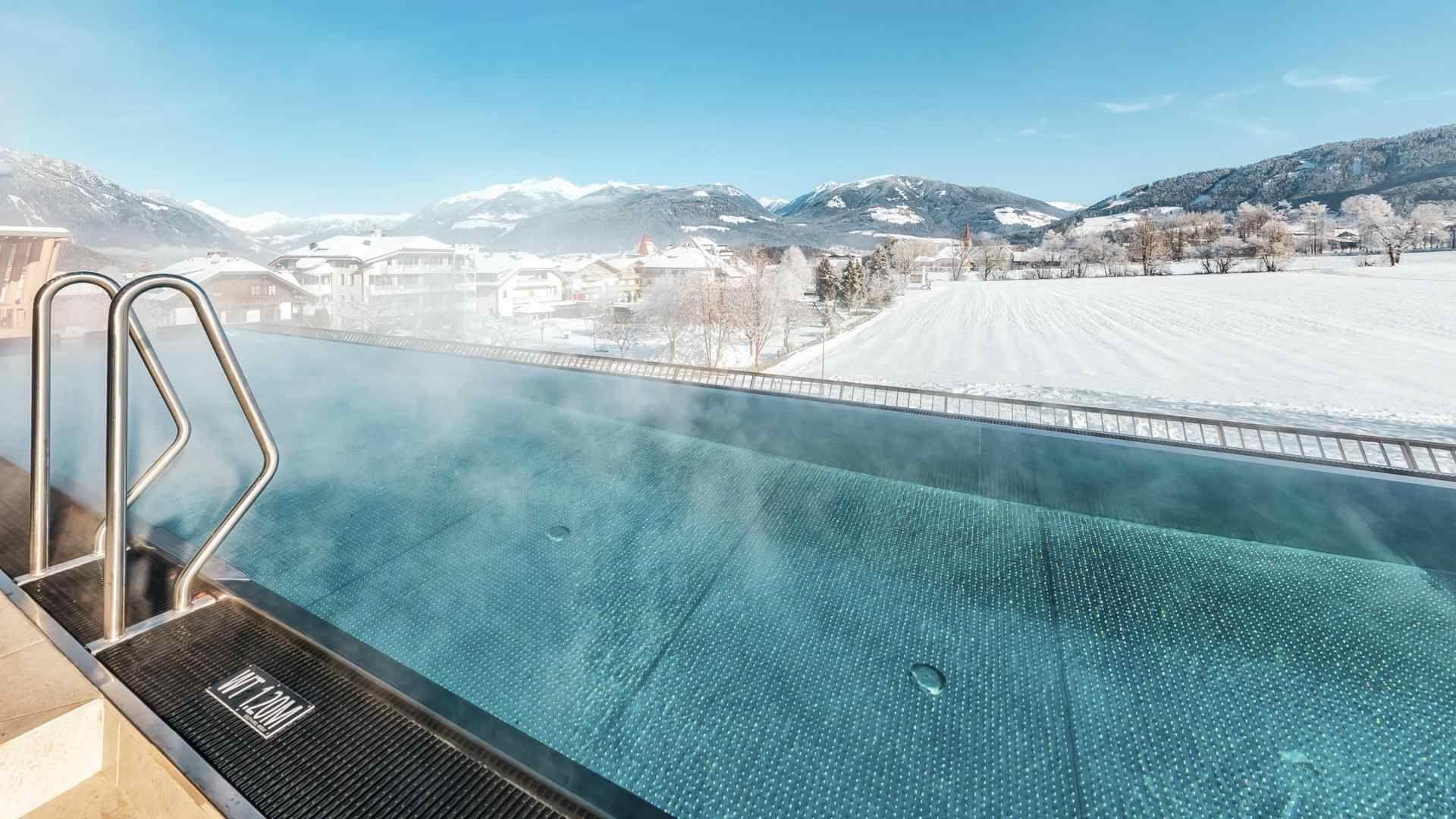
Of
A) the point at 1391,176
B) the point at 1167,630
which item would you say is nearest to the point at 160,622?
the point at 1167,630

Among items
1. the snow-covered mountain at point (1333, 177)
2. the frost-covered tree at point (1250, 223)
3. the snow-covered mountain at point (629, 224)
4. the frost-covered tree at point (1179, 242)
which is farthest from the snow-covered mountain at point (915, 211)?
the frost-covered tree at point (1179, 242)

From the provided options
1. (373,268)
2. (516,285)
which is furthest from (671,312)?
(373,268)

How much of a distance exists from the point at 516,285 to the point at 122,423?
25.8 meters

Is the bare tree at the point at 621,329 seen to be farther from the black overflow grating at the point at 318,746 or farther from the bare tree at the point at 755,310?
the black overflow grating at the point at 318,746

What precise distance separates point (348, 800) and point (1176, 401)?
13152mm

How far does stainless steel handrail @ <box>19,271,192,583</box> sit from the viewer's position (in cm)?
136

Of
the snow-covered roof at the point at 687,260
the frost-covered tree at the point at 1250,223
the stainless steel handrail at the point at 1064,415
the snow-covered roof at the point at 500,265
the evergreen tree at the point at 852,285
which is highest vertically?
the frost-covered tree at the point at 1250,223

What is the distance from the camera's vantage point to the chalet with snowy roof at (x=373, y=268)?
20.9 metres

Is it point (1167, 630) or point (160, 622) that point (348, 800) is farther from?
point (1167, 630)

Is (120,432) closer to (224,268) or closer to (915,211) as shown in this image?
(224,268)

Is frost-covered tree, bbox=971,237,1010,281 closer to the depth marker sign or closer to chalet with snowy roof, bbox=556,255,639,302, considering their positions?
chalet with snowy roof, bbox=556,255,639,302

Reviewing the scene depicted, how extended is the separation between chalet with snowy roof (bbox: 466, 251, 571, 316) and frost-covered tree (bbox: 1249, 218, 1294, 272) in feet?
114

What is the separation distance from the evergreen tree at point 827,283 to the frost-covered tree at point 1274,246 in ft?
73.0

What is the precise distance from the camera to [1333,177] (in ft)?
163
